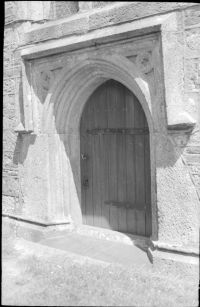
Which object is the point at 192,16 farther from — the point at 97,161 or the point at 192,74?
the point at 97,161

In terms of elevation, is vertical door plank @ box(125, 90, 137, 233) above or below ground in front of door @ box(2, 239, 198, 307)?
above

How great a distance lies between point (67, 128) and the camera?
196 inches

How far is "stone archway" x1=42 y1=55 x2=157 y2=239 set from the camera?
14.9 ft

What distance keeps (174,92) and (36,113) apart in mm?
2072

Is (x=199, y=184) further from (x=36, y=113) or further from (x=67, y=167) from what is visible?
(x=36, y=113)

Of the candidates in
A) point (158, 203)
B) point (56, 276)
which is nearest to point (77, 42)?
point (158, 203)

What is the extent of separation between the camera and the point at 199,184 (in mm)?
3568

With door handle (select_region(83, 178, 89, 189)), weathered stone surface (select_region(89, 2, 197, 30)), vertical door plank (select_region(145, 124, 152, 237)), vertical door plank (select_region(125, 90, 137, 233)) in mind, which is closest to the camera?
weathered stone surface (select_region(89, 2, 197, 30))

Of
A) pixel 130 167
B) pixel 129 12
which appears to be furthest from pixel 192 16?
pixel 130 167

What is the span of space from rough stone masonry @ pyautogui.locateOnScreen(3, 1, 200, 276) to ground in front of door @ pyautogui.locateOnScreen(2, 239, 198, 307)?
1.00 ft

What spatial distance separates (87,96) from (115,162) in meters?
0.99

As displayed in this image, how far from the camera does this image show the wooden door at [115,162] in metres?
4.50

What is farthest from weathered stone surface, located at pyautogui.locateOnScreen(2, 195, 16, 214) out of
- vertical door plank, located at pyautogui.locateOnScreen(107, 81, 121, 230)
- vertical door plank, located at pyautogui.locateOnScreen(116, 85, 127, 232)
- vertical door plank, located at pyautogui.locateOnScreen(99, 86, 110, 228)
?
vertical door plank, located at pyautogui.locateOnScreen(116, 85, 127, 232)

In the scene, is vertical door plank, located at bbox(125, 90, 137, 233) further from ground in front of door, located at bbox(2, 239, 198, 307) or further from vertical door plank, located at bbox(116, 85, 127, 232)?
ground in front of door, located at bbox(2, 239, 198, 307)
